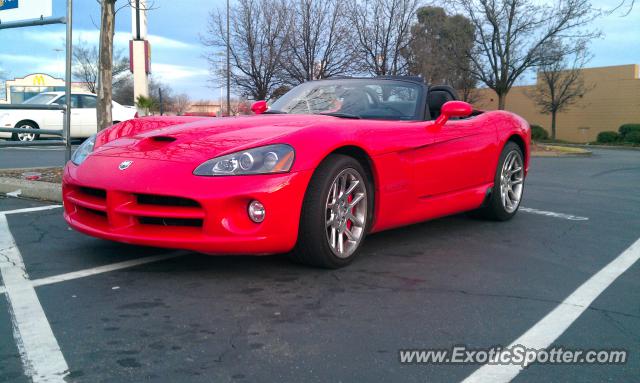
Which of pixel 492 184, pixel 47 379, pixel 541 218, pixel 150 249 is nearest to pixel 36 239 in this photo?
pixel 150 249

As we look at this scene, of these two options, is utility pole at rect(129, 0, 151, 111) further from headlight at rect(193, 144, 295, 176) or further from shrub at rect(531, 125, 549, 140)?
headlight at rect(193, 144, 295, 176)

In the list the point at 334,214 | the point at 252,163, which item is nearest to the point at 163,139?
the point at 252,163

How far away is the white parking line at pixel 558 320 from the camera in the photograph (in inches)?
92.9

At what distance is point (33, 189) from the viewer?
6391 millimetres

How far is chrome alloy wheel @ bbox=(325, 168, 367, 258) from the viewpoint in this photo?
12.3 ft

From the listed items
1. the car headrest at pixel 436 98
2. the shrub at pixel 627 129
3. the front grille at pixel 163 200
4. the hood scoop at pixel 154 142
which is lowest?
the front grille at pixel 163 200

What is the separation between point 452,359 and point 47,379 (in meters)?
1.60

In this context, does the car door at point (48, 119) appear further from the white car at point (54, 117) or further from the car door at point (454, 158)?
the car door at point (454, 158)

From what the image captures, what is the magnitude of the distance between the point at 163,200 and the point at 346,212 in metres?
1.16

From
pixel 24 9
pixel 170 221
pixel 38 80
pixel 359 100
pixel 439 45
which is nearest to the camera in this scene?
pixel 170 221

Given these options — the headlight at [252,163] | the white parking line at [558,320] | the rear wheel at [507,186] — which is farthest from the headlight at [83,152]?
the rear wheel at [507,186]

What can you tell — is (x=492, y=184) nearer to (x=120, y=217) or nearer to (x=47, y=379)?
(x=120, y=217)

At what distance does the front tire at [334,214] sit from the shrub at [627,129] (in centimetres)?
3284

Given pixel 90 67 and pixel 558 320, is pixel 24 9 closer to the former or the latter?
pixel 558 320
